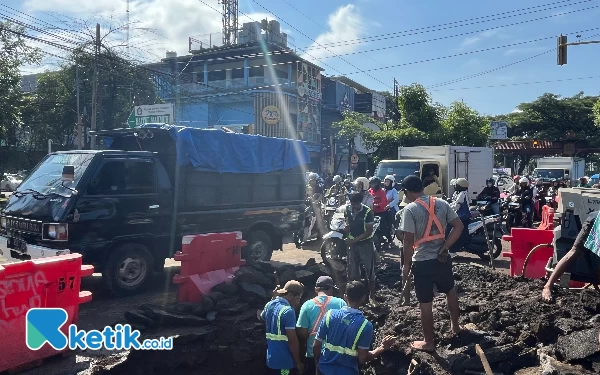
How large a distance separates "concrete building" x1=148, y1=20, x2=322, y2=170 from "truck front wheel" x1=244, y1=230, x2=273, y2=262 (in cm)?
2167

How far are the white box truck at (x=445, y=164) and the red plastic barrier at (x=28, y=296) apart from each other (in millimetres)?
11378

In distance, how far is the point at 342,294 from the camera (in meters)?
8.07

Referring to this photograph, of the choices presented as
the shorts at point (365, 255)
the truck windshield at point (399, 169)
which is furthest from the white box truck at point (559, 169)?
the shorts at point (365, 255)

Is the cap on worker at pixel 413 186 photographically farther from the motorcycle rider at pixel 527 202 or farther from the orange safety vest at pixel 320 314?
the motorcycle rider at pixel 527 202

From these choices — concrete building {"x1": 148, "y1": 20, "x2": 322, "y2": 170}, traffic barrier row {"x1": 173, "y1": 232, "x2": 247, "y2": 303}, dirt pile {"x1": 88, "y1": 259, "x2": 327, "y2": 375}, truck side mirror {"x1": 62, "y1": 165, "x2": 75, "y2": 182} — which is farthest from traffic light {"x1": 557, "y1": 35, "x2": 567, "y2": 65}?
concrete building {"x1": 148, "y1": 20, "x2": 322, "y2": 170}

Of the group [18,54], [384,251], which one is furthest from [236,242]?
[18,54]

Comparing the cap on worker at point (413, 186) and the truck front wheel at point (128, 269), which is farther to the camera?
the truck front wheel at point (128, 269)

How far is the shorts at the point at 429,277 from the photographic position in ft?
16.1

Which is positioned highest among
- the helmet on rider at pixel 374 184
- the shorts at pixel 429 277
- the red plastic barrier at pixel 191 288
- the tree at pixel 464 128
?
the tree at pixel 464 128

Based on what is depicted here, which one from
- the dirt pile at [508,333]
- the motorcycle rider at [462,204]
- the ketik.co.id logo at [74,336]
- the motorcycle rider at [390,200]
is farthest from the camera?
the motorcycle rider at [390,200]

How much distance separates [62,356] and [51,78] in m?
23.9

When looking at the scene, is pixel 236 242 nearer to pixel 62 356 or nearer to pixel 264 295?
pixel 264 295

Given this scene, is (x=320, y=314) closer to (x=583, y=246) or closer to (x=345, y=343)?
(x=345, y=343)

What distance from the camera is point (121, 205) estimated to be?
7.67m
